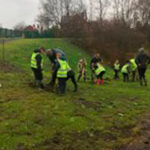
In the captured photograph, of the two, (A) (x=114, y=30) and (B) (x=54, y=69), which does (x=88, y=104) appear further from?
(A) (x=114, y=30)

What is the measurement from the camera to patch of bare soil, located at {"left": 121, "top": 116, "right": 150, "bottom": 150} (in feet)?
20.9

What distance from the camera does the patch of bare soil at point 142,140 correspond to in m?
6.36

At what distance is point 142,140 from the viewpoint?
6.84 m

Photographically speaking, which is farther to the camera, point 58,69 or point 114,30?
point 114,30

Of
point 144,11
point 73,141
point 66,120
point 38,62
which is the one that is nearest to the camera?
point 73,141

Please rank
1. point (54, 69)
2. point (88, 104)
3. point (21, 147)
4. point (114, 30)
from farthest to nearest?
point (114, 30)
point (54, 69)
point (88, 104)
point (21, 147)

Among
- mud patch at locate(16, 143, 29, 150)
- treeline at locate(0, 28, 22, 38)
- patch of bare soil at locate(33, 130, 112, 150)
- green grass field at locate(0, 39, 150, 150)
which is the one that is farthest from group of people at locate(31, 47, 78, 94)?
treeline at locate(0, 28, 22, 38)

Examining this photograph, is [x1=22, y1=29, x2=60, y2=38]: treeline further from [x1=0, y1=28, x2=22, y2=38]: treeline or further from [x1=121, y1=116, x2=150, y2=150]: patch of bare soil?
[x1=121, y1=116, x2=150, y2=150]: patch of bare soil

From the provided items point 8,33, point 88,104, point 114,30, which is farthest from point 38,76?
point 8,33

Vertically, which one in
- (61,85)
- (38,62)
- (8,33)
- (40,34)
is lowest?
(61,85)

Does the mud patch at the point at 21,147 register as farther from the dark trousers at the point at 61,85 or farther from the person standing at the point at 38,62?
the person standing at the point at 38,62

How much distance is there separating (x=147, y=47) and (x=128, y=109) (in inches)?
1551

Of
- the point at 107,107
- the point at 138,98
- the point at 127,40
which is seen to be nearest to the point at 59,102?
the point at 107,107

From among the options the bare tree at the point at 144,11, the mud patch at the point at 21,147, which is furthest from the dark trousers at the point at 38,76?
the bare tree at the point at 144,11
